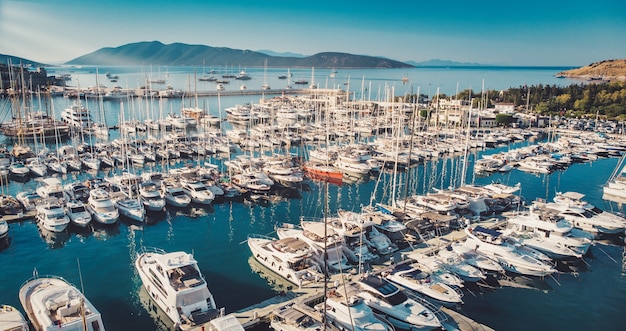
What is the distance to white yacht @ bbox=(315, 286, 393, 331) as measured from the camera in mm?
18594

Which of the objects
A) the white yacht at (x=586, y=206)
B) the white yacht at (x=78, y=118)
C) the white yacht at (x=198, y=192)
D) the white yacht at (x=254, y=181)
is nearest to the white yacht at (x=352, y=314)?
the white yacht at (x=198, y=192)

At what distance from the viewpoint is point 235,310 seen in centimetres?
2155

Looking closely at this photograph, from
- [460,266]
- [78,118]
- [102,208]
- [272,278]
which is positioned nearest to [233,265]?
[272,278]

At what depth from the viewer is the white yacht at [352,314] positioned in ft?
61.0

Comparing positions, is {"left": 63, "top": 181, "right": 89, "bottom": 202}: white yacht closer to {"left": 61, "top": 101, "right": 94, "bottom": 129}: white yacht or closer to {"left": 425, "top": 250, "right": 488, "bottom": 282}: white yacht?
{"left": 425, "top": 250, "right": 488, "bottom": 282}: white yacht

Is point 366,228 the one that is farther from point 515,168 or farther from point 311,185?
point 515,168

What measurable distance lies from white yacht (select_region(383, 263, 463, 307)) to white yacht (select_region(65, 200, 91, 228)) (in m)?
23.2

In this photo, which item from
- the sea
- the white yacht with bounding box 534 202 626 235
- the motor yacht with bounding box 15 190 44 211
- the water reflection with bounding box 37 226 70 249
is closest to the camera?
the sea

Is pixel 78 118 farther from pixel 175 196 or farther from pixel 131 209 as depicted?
pixel 131 209

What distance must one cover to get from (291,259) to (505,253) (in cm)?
1353

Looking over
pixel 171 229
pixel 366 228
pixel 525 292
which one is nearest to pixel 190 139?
pixel 171 229

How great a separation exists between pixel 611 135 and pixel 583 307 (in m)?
63.1

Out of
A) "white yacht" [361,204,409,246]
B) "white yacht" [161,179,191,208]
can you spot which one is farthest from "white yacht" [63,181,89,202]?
"white yacht" [361,204,409,246]

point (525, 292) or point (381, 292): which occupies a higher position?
point (381, 292)
